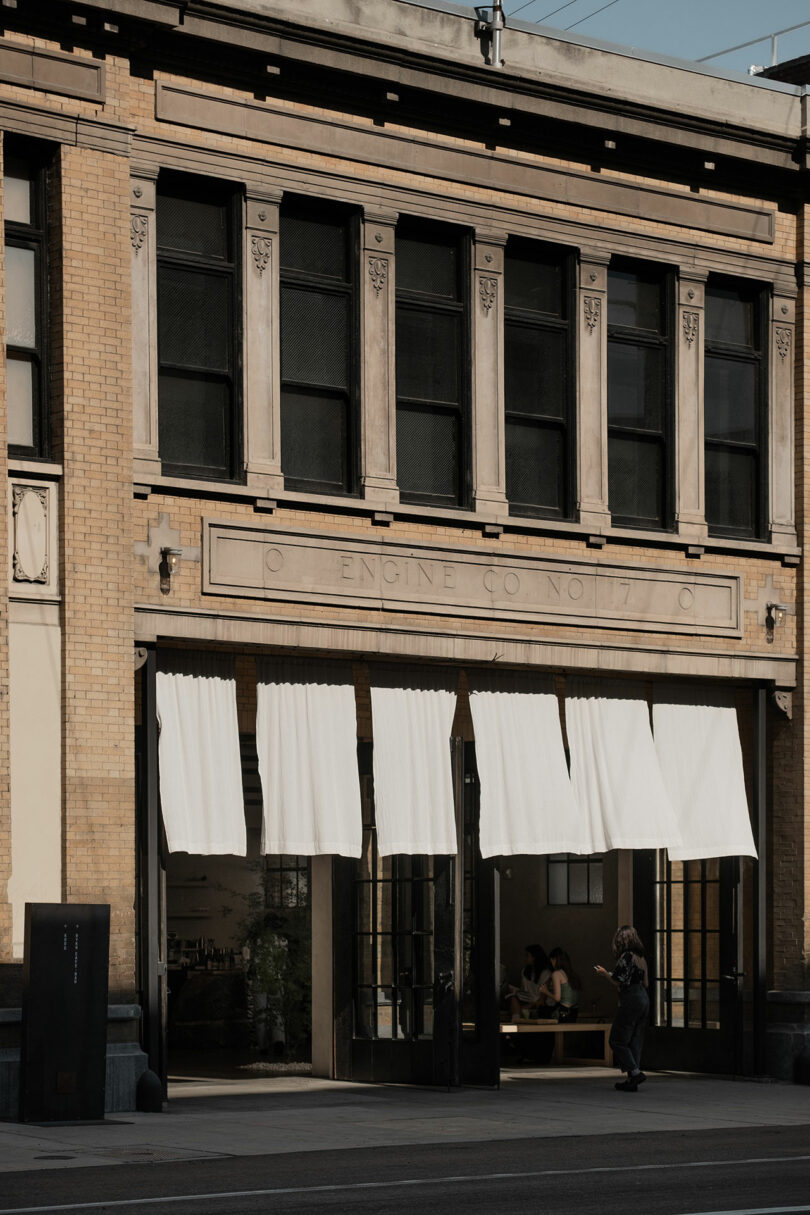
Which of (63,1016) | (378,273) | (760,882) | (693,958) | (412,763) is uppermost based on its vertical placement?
(378,273)

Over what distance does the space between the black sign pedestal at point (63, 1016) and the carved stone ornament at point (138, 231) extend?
578cm

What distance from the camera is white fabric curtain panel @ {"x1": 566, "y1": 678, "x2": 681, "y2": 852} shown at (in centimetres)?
2027

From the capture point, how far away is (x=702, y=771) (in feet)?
69.8

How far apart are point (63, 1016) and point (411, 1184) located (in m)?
4.46

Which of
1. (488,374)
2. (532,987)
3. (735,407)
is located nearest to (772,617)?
(735,407)

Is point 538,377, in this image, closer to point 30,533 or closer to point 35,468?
point 35,468

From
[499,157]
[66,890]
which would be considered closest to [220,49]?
[499,157]

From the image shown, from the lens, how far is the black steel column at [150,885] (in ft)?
56.9

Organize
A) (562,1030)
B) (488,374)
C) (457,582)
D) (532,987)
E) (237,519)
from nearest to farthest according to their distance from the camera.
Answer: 1. (237,519)
2. (457,582)
3. (488,374)
4. (562,1030)
5. (532,987)

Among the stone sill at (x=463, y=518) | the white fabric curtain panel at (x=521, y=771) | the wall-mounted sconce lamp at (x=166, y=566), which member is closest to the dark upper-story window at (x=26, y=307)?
the stone sill at (x=463, y=518)

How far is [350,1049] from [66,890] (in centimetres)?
433

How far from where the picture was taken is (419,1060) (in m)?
19.4

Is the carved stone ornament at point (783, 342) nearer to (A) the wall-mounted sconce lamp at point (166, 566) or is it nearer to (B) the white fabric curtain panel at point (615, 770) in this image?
(B) the white fabric curtain panel at point (615, 770)

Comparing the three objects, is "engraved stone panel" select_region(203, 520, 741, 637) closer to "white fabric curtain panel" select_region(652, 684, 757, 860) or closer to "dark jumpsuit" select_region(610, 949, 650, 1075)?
"white fabric curtain panel" select_region(652, 684, 757, 860)
